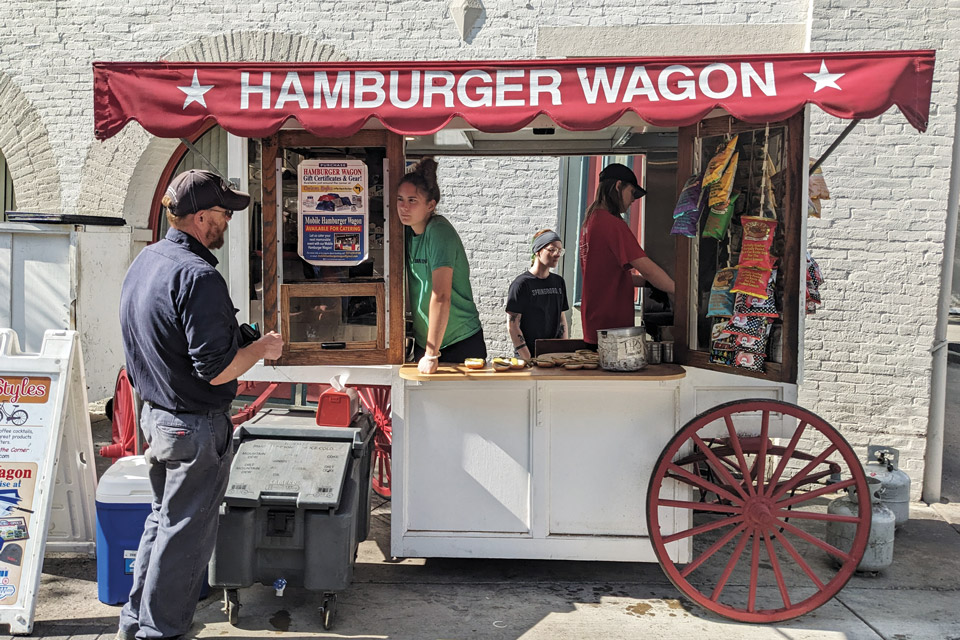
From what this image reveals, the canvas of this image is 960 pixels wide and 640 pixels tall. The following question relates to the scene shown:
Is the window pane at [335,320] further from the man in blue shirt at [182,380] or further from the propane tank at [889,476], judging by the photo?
the propane tank at [889,476]

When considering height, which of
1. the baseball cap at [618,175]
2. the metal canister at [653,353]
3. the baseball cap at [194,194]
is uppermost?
the baseball cap at [618,175]

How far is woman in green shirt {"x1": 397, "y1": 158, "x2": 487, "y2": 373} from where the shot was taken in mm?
4293

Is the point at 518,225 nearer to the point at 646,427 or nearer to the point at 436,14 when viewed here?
the point at 436,14

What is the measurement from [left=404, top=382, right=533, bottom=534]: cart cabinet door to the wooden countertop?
8 cm

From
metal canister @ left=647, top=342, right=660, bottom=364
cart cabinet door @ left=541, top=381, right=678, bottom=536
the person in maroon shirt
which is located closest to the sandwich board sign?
cart cabinet door @ left=541, top=381, right=678, bottom=536

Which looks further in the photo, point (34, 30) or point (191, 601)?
point (34, 30)

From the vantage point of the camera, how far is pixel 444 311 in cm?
430

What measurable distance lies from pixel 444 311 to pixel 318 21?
428cm

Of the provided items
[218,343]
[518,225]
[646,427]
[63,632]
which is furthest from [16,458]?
[518,225]

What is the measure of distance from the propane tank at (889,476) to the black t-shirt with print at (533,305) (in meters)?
2.24

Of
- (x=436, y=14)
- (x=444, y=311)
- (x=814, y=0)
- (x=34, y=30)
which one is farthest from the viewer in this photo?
(x=34, y=30)

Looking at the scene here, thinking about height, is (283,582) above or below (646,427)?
below

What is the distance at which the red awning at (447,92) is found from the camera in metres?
3.78

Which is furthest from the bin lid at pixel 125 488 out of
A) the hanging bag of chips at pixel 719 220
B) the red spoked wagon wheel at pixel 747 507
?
the hanging bag of chips at pixel 719 220
